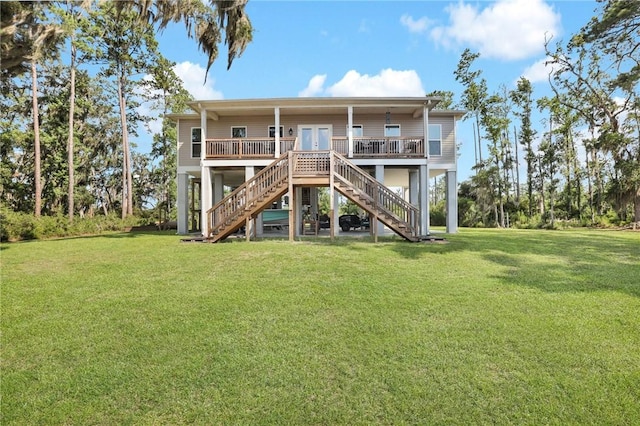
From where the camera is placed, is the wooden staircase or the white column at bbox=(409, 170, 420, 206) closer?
the wooden staircase

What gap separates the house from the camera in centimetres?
1227

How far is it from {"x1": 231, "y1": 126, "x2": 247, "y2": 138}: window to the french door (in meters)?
2.69

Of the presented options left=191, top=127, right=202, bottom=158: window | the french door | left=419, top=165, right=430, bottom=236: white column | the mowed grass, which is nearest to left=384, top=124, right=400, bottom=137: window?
the french door

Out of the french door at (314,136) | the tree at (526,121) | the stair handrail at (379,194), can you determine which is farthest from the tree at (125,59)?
the tree at (526,121)

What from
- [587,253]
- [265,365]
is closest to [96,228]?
[265,365]

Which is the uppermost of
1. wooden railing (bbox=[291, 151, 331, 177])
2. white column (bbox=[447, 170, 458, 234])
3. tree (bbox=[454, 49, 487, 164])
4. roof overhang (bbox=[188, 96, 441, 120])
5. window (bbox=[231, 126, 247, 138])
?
tree (bbox=[454, 49, 487, 164])

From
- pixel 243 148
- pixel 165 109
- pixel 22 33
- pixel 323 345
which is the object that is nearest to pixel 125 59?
pixel 165 109

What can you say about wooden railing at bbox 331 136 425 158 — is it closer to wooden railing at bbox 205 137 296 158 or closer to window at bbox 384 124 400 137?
window at bbox 384 124 400 137

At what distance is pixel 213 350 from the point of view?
427cm

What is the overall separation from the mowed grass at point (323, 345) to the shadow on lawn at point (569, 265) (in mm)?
78

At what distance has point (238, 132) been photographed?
17.2m

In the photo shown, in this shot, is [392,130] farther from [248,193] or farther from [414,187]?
[248,193]

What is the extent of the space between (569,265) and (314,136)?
11.6m

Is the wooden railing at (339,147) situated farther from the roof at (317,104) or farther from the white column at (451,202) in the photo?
the white column at (451,202)
